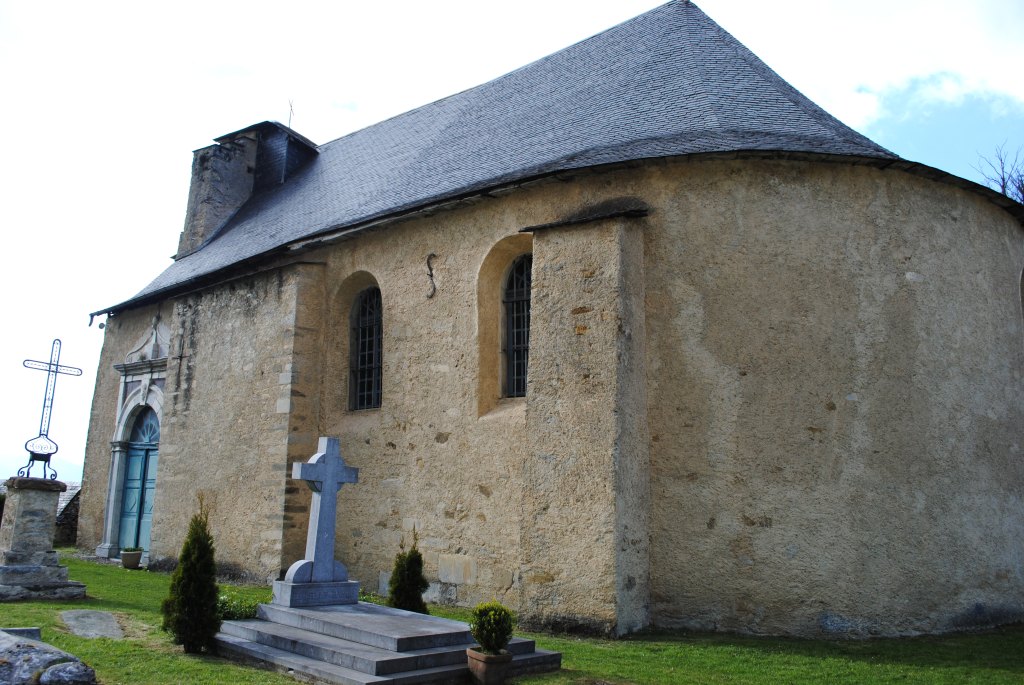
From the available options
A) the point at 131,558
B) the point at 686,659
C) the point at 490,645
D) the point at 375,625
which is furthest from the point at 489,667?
the point at 131,558

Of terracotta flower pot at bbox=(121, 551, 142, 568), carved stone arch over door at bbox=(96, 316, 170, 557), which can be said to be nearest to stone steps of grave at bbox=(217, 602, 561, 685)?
terracotta flower pot at bbox=(121, 551, 142, 568)

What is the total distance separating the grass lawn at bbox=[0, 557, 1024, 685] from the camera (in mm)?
5820

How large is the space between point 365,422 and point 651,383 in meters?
4.23

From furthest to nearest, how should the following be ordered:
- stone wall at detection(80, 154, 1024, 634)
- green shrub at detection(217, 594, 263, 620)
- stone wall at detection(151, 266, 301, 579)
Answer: stone wall at detection(151, 266, 301, 579) < stone wall at detection(80, 154, 1024, 634) < green shrub at detection(217, 594, 263, 620)

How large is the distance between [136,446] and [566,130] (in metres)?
10.1

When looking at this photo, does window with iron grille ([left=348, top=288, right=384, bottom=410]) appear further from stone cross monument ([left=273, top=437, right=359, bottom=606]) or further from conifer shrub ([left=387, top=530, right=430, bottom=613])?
conifer shrub ([left=387, top=530, right=430, bottom=613])

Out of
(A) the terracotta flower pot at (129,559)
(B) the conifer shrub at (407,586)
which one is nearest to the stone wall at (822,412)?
(B) the conifer shrub at (407,586)

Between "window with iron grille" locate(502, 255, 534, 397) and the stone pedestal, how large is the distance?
17.9ft

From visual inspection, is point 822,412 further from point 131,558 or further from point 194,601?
point 131,558

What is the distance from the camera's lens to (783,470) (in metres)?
8.04

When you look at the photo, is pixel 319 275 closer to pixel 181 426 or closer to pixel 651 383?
pixel 181 426

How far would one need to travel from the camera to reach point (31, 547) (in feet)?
30.3

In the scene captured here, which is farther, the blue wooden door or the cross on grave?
the blue wooden door

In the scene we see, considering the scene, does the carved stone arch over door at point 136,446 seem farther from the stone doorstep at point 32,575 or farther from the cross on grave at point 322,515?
the cross on grave at point 322,515
